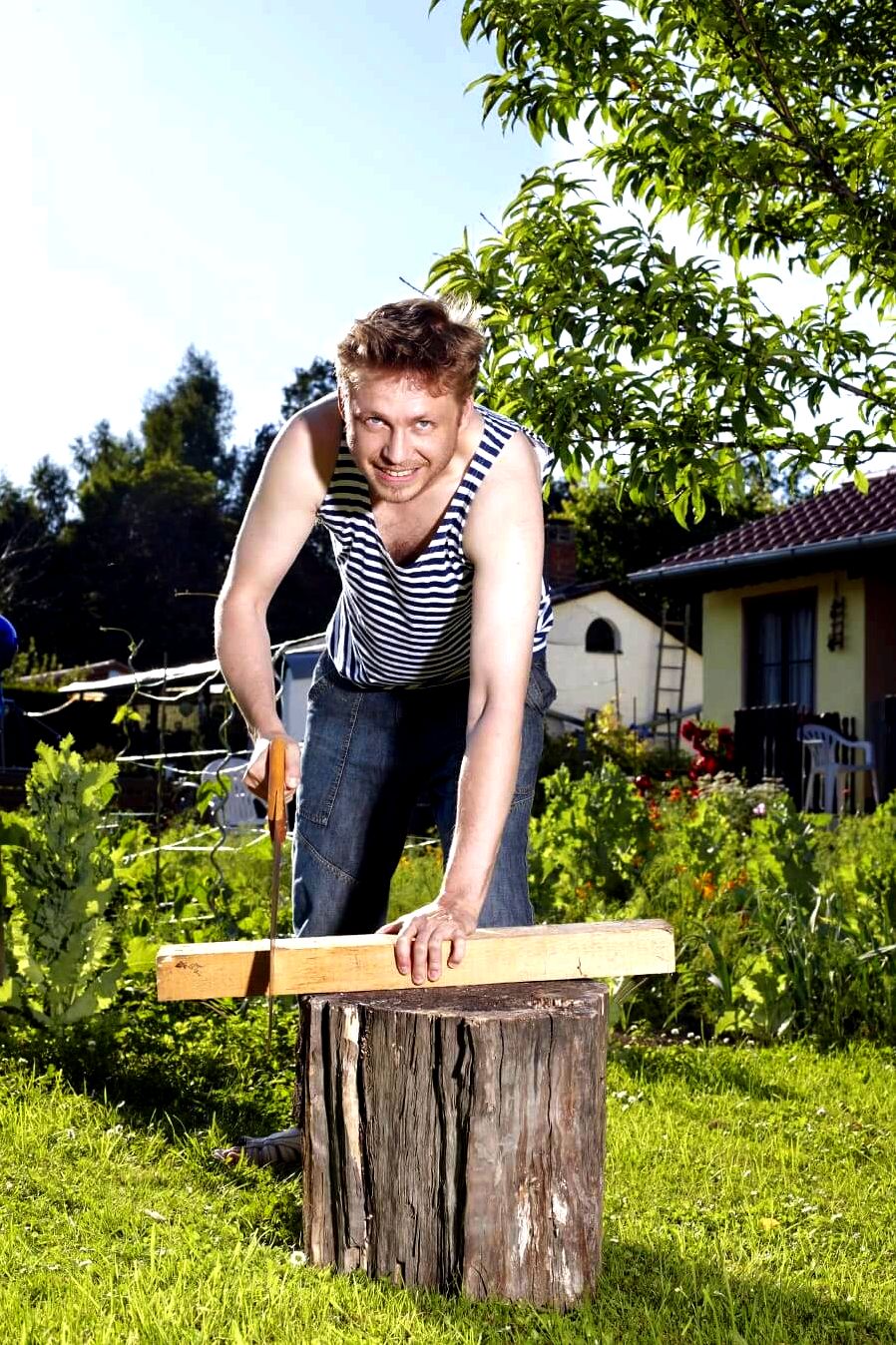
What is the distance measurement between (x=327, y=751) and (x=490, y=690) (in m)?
0.65

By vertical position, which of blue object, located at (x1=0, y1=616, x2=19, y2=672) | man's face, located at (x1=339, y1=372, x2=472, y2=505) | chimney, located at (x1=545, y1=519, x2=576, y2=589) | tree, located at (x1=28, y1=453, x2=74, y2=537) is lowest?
blue object, located at (x1=0, y1=616, x2=19, y2=672)

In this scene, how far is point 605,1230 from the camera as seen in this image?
3.09 metres

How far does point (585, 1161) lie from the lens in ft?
8.66

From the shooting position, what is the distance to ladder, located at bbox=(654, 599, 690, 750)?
28391mm

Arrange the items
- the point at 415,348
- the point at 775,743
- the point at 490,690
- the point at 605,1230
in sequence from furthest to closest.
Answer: the point at 775,743 < the point at 605,1230 < the point at 490,690 < the point at 415,348

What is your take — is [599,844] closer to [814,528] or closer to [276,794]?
[276,794]

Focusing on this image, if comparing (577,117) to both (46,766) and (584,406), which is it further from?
(46,766)

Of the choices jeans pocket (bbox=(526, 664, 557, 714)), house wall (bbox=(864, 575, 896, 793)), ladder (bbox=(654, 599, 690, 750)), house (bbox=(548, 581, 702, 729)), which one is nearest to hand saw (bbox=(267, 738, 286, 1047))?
jeans pocket (bbox=(526, 664, 557, 714))

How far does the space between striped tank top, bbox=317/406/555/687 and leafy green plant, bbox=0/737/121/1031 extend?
1681mm

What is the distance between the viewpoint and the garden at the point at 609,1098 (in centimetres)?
257

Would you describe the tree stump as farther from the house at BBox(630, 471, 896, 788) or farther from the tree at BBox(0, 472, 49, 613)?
the tree at BBox(0, 472, 49, 613)

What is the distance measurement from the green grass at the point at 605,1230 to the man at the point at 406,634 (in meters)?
0.38

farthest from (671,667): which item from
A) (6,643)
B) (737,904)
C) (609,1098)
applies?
(6,643)

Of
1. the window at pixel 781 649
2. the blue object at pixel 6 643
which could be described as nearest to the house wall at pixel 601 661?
the window at pixel 781 649
